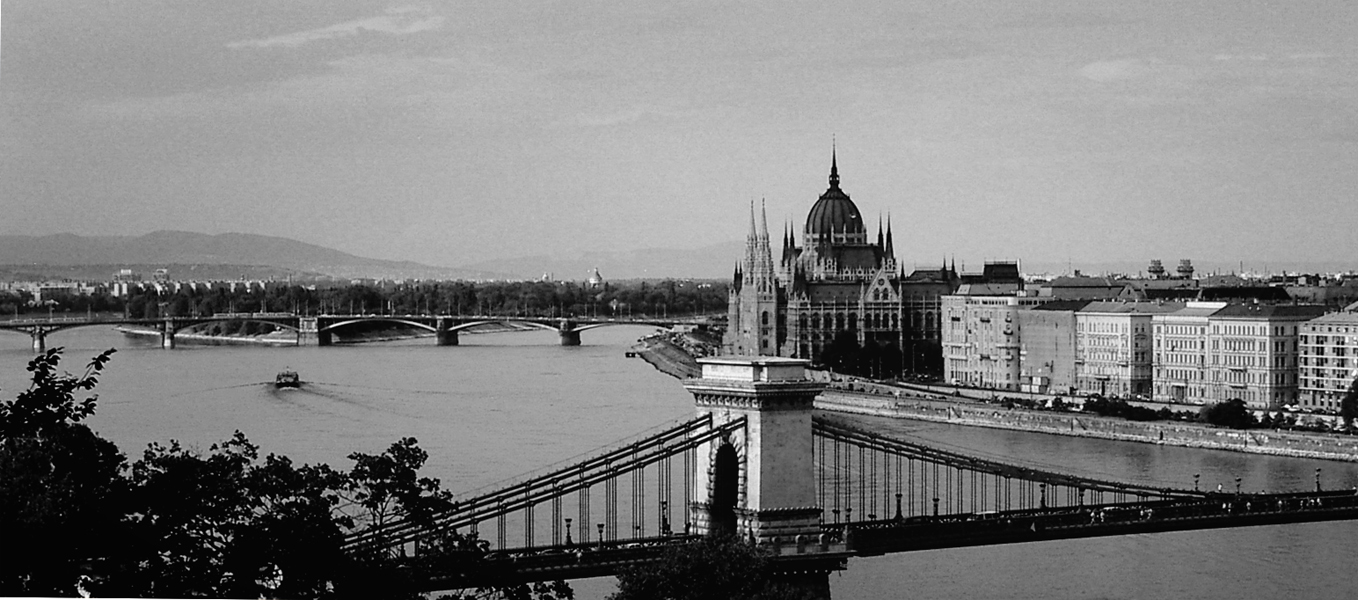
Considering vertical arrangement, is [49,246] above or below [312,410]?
above

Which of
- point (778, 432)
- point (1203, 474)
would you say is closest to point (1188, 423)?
point (1203, 474)

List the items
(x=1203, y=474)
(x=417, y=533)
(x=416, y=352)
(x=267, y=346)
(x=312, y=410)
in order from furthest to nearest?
(x=267, y=346) → (x=416, y=352) → (x=312, y=410) → (x=1203, y=474) → (x=417, y=533)

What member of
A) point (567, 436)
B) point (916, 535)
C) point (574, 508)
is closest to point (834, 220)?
point (567, 436)

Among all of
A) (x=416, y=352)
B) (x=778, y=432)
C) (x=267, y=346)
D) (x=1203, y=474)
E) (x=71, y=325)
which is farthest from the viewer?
(x=267, y=346)

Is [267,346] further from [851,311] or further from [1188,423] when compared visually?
[1188,423]

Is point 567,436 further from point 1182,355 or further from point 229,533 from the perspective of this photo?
point 229,533

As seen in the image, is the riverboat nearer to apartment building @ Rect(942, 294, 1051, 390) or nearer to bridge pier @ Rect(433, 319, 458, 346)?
apartment building @ Rect(942, 294, 1051, 390)
